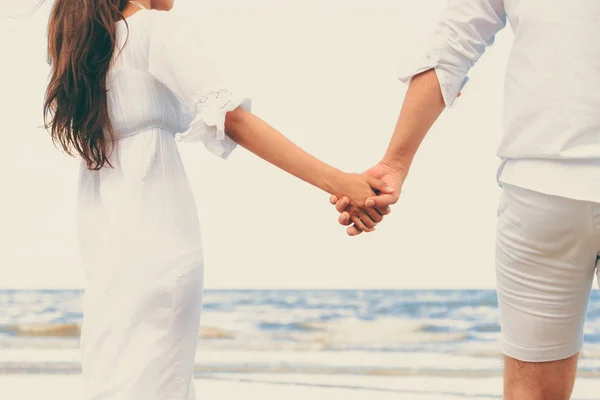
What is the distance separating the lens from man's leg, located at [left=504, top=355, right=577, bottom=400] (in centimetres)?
128

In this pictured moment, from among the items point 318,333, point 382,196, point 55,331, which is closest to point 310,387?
point 382,196

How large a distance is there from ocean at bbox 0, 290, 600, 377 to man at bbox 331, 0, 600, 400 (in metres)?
2.51

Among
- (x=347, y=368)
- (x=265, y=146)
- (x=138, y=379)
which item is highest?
(x=265, y=146)

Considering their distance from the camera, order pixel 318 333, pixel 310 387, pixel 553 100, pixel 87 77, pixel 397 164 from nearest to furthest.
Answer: pixel 553 100 → pixel 87 77 → pixel 397 164 → pixel 310 387 → pixel 318 333

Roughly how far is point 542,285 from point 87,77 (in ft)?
2.90

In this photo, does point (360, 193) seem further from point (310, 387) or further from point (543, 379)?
point (310, 387)

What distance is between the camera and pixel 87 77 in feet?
4.97

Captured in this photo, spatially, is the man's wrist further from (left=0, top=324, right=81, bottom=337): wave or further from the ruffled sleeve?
(left=0, top=324, right=81, bottom=337): wave

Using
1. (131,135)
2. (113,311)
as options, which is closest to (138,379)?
(113,311)

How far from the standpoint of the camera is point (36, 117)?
7.68 meters

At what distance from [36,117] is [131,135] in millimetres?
6533

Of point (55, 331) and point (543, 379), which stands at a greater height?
point (543, 379)

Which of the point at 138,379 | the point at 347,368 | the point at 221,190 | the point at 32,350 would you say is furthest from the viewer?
the point at 221,190

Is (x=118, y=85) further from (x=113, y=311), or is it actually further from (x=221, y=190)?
(x=221, y=190)
